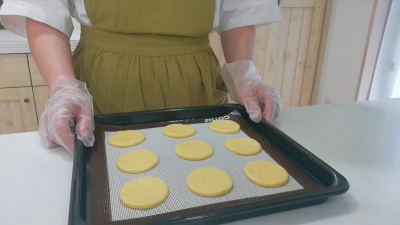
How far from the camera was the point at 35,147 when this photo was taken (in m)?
0.59

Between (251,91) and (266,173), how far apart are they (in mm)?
312

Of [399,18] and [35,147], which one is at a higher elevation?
[399,18]

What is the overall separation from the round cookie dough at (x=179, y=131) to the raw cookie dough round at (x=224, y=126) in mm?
46

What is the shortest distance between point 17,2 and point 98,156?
409 mm

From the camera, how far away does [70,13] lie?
79 centimetres

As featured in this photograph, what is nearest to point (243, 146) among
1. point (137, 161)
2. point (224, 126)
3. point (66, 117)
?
point (224, 126)

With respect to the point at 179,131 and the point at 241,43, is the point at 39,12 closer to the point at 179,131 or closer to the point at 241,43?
the point at 179,131

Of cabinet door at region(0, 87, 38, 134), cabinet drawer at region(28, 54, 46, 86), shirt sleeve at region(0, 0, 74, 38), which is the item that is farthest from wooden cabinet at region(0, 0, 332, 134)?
shirt sleeve at region(0, 0, 74, 38)

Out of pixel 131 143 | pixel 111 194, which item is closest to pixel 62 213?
pixel 111 194

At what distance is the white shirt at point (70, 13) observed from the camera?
68 centimetres

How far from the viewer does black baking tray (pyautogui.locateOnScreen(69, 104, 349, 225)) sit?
15.1 inches

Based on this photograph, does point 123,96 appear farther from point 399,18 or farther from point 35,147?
point 399,18

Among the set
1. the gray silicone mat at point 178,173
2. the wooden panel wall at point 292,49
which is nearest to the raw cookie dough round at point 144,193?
the gray silicone mat at point 178,173

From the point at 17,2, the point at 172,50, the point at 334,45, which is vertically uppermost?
the point at 17,2
